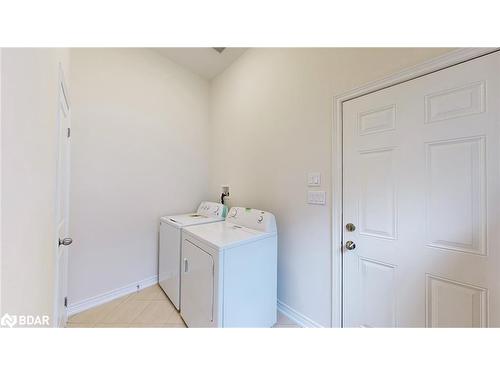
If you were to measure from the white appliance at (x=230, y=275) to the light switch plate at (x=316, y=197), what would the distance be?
1.34ft

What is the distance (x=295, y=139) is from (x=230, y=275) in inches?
52.7

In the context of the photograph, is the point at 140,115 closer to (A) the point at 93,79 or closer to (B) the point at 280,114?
(A) the point at 93,79

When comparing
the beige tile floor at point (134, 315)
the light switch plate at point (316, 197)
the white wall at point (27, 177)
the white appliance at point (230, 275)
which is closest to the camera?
the white wall at point (27, 177)

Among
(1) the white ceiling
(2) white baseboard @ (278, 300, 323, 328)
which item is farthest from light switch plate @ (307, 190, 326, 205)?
(1) the white ceiling

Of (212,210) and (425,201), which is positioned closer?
(425,201)

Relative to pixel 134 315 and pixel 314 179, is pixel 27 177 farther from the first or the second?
pixel 134 315

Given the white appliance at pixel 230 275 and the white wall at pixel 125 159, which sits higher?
the white wall at pixel 125 159

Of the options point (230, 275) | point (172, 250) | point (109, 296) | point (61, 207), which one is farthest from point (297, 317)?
point (61, 207)

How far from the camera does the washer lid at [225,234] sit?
4.63 ft

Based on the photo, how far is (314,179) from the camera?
5.26 ft

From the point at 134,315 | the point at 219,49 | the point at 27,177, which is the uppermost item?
the point at 219,49

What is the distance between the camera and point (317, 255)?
5.19 feet

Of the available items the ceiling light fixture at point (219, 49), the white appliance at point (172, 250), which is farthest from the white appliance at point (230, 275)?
the ceiling light fixture at point (219, 49)

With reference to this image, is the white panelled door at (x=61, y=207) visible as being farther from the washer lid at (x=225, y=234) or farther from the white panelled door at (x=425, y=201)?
the white panelled door at (x=425, y=201)
